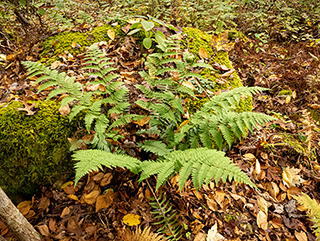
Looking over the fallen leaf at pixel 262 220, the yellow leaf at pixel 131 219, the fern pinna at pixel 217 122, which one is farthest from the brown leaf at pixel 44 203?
the fallen leaf at pixel 262 220

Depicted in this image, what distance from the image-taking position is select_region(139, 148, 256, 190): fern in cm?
145

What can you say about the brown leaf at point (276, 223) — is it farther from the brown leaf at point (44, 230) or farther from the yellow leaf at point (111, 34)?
the yellow leaf at point (111, 34)

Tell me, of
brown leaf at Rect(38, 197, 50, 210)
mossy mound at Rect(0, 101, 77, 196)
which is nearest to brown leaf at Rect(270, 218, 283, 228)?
mossy mound at Rect(0, 101, 77, 196)

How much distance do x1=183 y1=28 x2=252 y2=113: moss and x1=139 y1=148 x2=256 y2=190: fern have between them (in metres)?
1.13

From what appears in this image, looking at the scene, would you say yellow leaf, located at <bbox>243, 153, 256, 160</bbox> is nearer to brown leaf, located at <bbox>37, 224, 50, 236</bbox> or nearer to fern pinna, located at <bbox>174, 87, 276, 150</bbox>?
fern pinna, located at <bbox>174, 87, 276, 150</bbox>

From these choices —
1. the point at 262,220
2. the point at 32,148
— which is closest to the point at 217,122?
the point at 262,220

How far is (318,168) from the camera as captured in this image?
275 centimetres

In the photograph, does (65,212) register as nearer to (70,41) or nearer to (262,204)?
(262,204)

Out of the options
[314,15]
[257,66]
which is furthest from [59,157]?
[314,15]

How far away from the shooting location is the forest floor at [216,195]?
2.06 m

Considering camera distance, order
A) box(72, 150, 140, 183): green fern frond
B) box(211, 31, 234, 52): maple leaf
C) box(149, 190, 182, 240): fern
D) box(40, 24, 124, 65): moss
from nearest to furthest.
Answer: box(72, 150, 140, 183): green fern frond
box(149, 190, 182, 240): fern
box(40, 24, 124, 65): moss
box(211, 31, 234, 52): maple leaf

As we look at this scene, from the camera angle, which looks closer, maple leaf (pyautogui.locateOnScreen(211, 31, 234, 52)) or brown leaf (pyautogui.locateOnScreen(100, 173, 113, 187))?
brown leaf (pyautogui.locateOnScreen(100, 173, 113, 187))

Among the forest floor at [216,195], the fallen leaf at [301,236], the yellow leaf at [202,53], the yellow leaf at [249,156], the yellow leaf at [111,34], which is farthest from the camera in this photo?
the yellow leaf at [202,53]

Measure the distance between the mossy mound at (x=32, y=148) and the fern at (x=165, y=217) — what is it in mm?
1105
